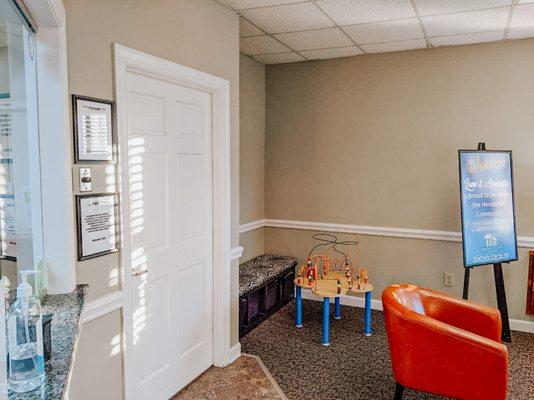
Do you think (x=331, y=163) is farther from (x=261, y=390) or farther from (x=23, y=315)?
(x=23, y=315)

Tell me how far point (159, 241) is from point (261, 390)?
1199 mm

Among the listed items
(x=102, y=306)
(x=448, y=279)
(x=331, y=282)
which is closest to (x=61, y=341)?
(x=102, y=306)

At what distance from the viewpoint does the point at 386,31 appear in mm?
3615

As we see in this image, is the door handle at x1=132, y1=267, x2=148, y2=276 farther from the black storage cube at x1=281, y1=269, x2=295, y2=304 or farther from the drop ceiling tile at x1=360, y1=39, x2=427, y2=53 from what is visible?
the drop ceiling tile at x1=360, y1=39, x2=427, y2=53

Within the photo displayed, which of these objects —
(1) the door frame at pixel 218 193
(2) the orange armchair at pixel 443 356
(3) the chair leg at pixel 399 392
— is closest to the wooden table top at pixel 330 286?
(1) the door frame at pixel 218 193

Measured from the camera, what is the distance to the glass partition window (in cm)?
153

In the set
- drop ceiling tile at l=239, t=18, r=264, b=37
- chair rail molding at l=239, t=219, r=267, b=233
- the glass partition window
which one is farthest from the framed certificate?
chair rail molding at l=239, t=219, r=267, b=233

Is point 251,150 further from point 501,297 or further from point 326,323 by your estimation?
point 501,297

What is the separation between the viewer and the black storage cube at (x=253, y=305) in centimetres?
391

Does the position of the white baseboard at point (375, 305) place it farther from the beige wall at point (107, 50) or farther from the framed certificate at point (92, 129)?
the framed certificate at point (92, 129)

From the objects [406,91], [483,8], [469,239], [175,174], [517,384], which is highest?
[483,8]

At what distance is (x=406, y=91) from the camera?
14.0 ft

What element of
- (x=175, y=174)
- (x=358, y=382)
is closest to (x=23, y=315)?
(x=175, y=174)

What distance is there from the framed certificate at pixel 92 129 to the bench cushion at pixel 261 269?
78.2 inches
